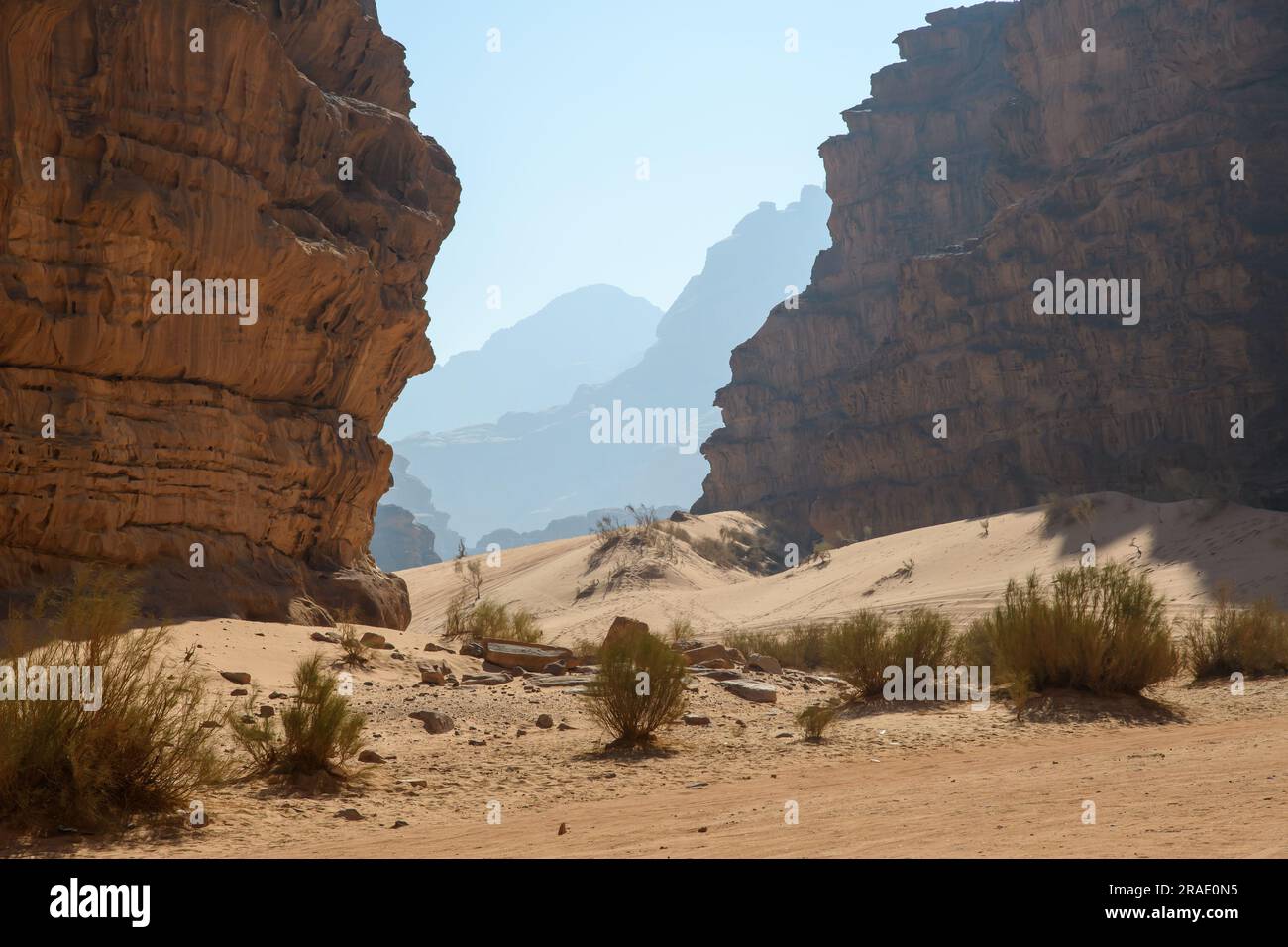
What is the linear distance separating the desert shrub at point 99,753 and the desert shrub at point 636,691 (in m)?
3.68

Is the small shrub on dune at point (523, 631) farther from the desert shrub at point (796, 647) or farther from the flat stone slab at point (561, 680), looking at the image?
the flat stone slab at point (561, 680)

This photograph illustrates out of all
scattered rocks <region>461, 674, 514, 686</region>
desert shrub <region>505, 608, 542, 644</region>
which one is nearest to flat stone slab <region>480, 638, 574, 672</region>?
scattered rocks <region>461, 674, 514, 686</region>

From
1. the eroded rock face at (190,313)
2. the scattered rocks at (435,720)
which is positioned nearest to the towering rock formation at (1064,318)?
the eroded rock face at (190,313)

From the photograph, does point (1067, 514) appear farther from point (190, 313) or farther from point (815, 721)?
point (190, 313)

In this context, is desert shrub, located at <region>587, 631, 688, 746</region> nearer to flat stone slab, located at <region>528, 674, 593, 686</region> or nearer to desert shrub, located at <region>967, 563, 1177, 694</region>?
flat stone slab, located at <region>528, 674, 593, 686</region>

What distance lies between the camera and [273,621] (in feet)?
51.4

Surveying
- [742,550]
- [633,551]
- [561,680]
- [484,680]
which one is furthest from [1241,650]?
[742,550]

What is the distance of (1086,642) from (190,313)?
12235mm

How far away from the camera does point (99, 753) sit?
668 cm

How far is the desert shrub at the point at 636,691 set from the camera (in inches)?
392
